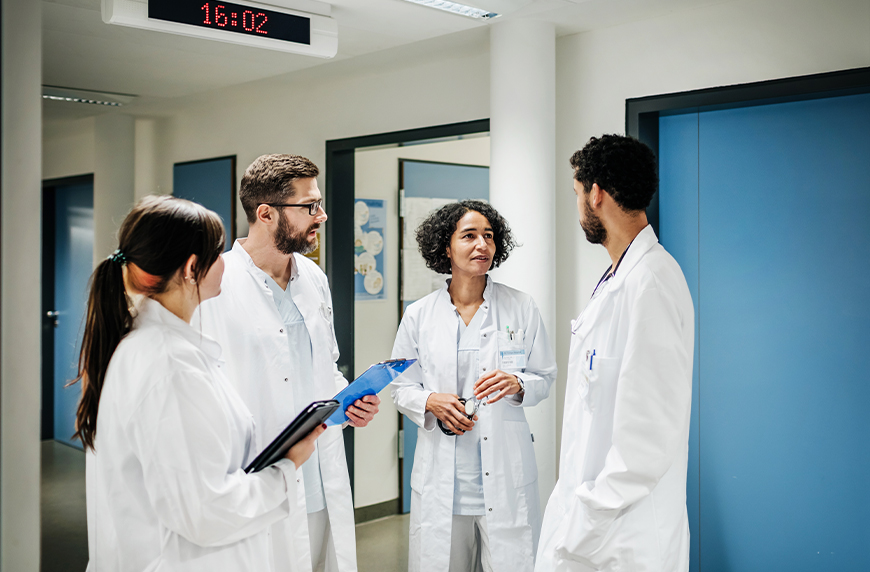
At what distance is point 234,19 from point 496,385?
1.69 metres

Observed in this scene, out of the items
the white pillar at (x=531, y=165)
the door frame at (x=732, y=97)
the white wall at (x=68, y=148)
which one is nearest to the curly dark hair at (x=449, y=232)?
the white pillar at (x=531, y=165)

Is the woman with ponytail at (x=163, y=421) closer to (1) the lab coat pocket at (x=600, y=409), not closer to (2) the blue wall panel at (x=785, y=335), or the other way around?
(1) the lab coat pocket at (x=600, y=409)

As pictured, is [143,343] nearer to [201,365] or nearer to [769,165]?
[201,365]

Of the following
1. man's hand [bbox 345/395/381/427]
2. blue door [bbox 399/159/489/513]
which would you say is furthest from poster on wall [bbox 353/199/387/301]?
man's hand [bbox 345/395/381/427]

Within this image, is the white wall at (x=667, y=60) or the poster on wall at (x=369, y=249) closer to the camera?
the white wall at (x=667, y=60)

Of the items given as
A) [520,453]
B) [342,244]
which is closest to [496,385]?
[520,453]

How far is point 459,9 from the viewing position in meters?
2.79

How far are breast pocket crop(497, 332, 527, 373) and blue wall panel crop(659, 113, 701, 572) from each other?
0.92 meters

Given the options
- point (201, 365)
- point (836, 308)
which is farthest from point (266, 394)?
point (836, 308)

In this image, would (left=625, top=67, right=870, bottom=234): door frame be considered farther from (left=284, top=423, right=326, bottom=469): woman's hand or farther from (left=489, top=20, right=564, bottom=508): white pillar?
(left=284, top=423, right=326, bottom=469): woman's hand

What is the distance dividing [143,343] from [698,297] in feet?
7.86

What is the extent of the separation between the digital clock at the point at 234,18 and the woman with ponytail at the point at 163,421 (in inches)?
55.8

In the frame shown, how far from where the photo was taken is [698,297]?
2.95 metres

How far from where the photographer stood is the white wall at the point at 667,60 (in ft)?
8.11
